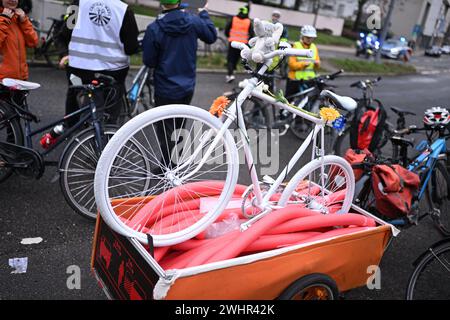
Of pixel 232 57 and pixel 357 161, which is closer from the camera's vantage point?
pixel 357 161

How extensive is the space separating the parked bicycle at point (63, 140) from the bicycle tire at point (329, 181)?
1.68m

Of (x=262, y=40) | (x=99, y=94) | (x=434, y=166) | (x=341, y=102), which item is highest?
(x=262, y=40)

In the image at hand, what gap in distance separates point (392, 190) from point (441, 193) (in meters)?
0.96

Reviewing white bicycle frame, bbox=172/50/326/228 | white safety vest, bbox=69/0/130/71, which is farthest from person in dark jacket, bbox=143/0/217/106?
white bicycle frame, bbox=172/50/326/228

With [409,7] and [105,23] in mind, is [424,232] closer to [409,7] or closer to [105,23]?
[105,23]

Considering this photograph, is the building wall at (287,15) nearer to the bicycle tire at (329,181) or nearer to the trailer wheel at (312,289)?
the bicycle tire at (329,181)

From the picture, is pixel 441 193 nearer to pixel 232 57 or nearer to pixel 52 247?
pixel 52 247

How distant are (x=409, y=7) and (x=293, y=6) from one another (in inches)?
386

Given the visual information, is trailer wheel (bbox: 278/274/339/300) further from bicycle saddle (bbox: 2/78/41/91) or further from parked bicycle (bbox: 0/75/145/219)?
bicycle saddle (bbox: 2/78/41/91)

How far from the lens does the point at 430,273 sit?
282 centimetres

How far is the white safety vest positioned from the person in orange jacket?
0.49m

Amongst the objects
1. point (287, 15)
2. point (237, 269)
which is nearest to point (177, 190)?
point (237, 269)

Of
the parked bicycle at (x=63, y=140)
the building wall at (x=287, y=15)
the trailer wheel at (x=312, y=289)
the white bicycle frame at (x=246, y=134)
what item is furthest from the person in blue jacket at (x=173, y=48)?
the building wall at (x=287, y=15)

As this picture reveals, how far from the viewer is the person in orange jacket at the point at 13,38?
3.86 metres
